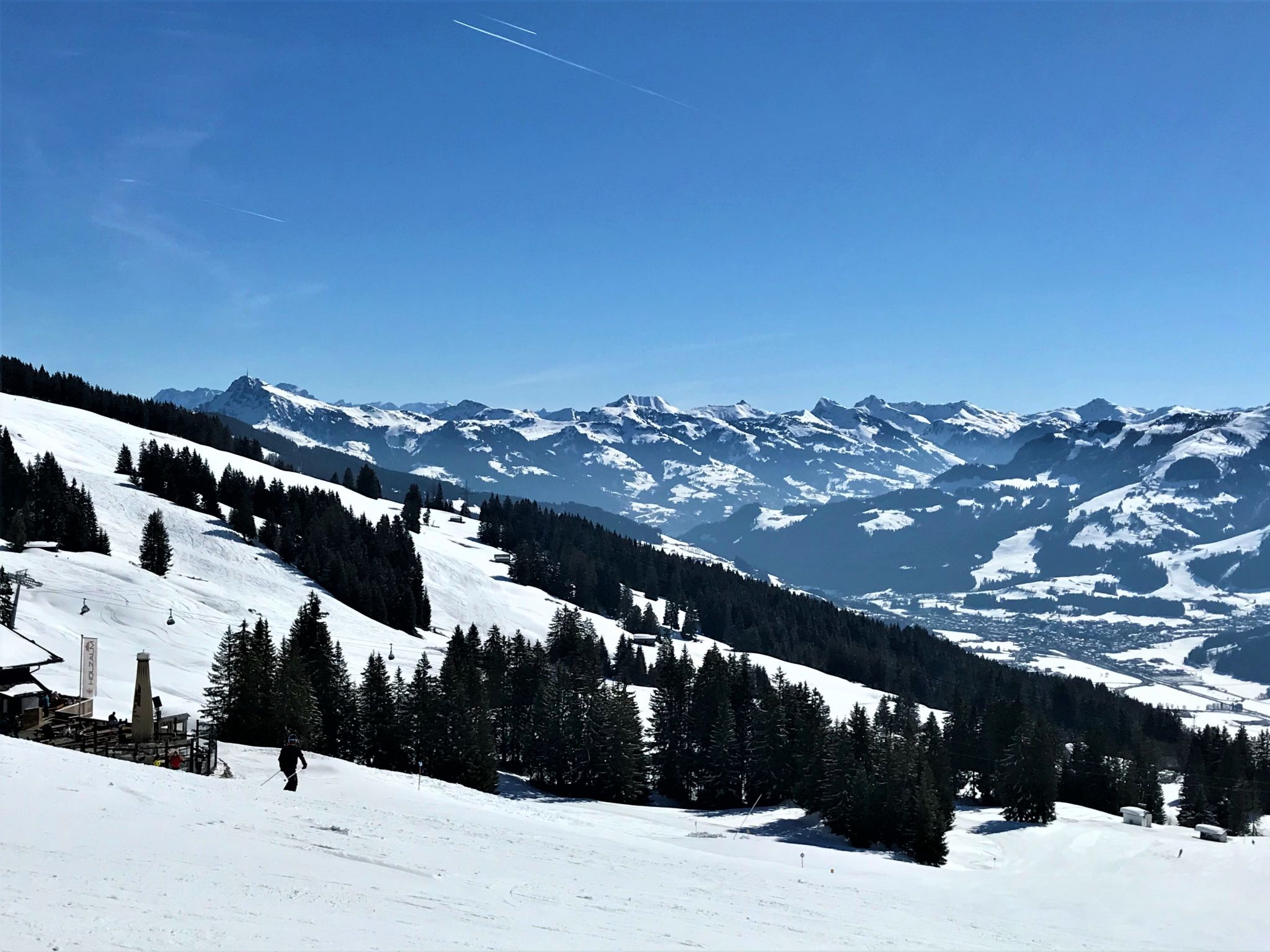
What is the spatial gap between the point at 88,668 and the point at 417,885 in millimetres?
32884

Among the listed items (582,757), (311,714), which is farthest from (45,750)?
(582,757)

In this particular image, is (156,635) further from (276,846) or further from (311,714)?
(276,846)

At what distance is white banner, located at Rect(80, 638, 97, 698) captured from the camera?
143ft

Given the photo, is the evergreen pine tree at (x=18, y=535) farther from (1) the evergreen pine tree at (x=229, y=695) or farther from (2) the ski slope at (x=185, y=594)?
(1) the evergreen pine tree at (x=229, y=695)

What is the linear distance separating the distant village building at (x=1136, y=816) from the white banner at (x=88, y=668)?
74106 mm

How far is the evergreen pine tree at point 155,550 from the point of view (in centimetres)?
10362

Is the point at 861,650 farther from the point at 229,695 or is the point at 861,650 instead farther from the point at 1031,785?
the point at 229,695

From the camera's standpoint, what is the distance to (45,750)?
27.0 m

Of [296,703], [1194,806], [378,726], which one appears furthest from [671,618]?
[296,703]

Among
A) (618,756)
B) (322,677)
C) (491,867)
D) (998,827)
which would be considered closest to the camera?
(491,867)

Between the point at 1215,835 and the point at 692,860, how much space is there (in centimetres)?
5336

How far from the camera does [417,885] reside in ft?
63.8

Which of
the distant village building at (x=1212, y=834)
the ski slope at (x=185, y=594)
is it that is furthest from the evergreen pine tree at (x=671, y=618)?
the distant village building at (x=1212, y=834)

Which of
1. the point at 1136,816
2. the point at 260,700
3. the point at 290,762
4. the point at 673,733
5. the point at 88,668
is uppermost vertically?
the point at 88,668
